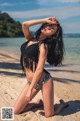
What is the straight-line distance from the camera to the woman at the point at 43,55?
5.38m

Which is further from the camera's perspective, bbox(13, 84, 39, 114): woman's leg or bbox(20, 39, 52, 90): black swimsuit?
bbox(13, 84, 39, 114): woman's leg

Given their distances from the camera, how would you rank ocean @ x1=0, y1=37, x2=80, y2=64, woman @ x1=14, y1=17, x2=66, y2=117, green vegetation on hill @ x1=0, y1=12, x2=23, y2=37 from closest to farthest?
1. woman @ x1=14, y1=17, x2=66, y2=117
2. ocean @ x1=0, y1=37, x2=80, y2=64
3. green vegetation on hill @ x1=0, y1=12, x2=23, y2=37

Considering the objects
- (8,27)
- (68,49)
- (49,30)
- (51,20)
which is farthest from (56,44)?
(8,27)

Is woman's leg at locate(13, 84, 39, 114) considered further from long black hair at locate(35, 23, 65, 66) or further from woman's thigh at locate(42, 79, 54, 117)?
long black hair at locate(35, 23, 65, 66)

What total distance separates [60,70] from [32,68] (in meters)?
6.76

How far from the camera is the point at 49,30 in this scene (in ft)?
17.9

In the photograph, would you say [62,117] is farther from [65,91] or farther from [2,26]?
[2,26]

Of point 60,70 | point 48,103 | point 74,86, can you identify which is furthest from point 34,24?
point 60,70

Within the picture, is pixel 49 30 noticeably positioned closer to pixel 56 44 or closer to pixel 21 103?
pixel 56 44

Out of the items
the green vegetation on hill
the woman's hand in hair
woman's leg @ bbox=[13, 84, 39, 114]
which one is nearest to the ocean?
woman's leg @ bbox=[13, 84, 39, 114]

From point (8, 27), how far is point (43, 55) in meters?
49.8

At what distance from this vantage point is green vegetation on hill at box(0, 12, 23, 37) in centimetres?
5291

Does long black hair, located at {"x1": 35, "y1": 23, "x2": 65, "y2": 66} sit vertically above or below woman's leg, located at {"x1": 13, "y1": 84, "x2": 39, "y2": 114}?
above

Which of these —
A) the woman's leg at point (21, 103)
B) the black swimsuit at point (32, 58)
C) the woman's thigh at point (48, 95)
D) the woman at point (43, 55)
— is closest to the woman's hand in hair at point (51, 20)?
the woman at point (43, 55)
